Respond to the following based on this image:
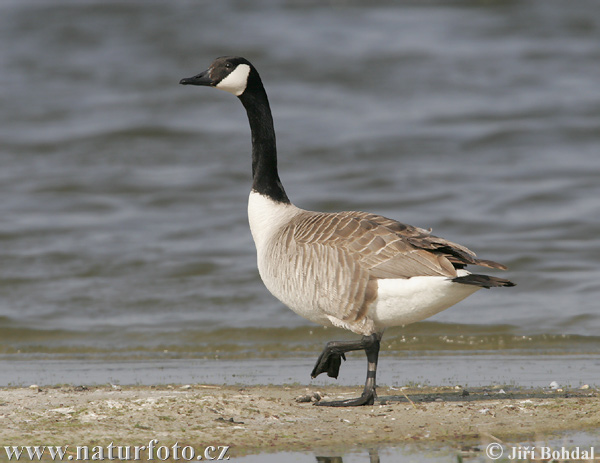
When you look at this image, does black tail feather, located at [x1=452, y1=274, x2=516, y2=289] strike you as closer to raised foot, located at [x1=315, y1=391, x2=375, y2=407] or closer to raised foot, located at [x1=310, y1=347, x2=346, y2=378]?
raised foot, located at [x1=315, y1=391, x2=375, y2=407]

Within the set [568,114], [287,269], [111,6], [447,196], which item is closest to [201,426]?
[287,269]

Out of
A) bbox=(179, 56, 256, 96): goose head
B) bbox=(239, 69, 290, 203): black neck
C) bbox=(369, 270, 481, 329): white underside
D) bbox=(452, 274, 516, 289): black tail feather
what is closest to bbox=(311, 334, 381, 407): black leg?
bbox=(369, 270, 481, 329): white underside

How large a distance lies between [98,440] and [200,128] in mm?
14076

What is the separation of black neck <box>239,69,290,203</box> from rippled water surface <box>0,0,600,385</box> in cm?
169

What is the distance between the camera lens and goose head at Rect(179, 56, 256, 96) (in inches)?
292

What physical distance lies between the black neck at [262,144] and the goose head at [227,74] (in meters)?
0.09

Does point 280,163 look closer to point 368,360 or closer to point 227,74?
point 227,74

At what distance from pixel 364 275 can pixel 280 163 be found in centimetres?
1109

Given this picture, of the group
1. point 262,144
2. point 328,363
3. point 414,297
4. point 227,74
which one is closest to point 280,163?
point 262,144

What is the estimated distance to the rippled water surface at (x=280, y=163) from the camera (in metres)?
9.55

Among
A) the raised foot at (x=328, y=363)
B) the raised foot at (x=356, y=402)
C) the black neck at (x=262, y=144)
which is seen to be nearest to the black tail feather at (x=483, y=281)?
the raised foot at (x=356, y=402)

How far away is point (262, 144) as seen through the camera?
7598 mm

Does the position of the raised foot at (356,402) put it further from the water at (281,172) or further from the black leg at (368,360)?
the water at (281,172)

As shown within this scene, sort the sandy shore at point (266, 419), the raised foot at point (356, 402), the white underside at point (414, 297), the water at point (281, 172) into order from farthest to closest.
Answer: the water at point (281, 172)
the raised foot at point (356, 402)
the white underside at point (414, 297)
the sandy shore at point (266, 419)
